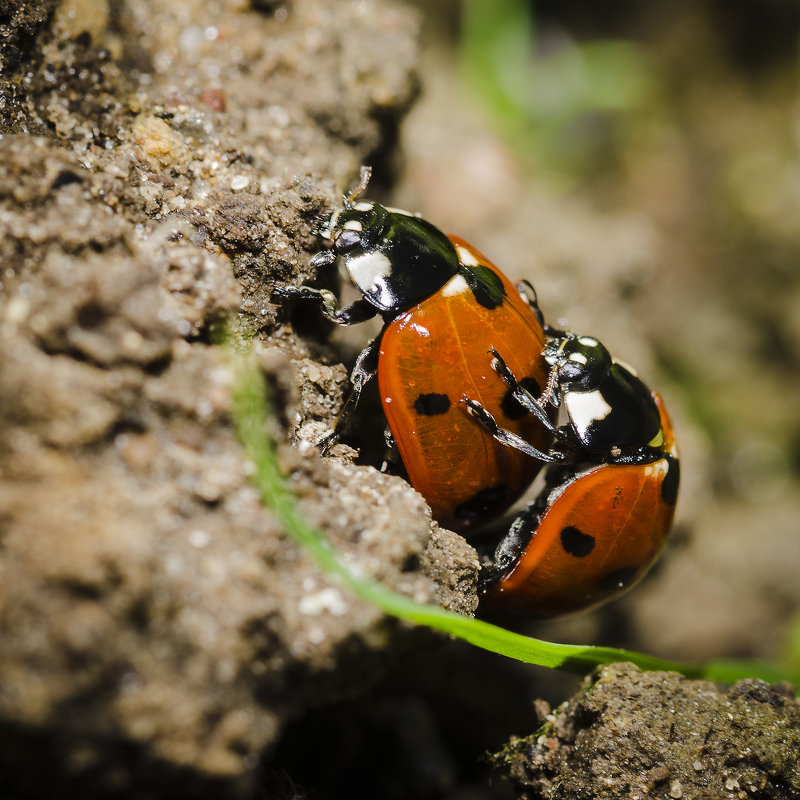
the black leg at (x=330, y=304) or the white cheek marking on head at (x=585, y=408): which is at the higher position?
the white cheek marking on head at (x=585, y=408)

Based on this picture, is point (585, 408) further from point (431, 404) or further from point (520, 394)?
point (431, 404)

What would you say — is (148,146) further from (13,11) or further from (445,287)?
(445,287)

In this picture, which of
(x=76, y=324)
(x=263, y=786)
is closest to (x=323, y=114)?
(x=76, y=324)

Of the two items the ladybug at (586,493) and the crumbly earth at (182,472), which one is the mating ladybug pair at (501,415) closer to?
the ladybug at (586,493)

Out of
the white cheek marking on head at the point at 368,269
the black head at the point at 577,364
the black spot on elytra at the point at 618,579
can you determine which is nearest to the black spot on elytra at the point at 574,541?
the black spot on elytra at the point at 618,579

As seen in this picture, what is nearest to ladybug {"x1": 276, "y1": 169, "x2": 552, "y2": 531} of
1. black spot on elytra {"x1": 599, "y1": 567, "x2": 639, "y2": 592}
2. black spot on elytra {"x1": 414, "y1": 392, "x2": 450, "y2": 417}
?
black spot on elytra {"x1": 414, "y1": 392, "x2": 450, "y2": 417}

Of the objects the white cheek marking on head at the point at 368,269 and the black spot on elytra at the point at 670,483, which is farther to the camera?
the black spot on elytra at the point at 670,483

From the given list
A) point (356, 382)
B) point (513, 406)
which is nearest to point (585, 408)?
point (513, 406)
